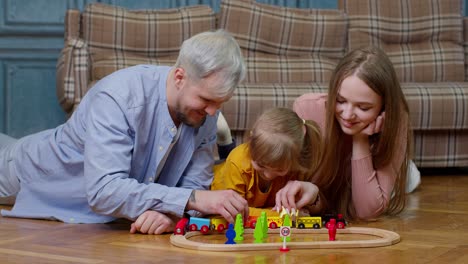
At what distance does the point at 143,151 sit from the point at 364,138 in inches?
25.1

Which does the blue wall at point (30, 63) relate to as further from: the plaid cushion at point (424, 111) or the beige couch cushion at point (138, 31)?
the plaid cushion at point (424, 111)

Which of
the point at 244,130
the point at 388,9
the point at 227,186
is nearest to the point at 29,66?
the point at 244,130

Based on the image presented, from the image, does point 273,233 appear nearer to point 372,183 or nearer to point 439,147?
point 372,183

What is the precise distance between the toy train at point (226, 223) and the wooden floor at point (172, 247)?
0.06 meters

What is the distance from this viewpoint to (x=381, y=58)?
92.6 inches

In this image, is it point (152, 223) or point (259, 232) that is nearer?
point (259, 232)

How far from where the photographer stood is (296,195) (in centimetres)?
231

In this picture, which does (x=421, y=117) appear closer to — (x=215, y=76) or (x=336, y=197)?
(x=336, y=197)

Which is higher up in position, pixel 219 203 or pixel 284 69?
pixel 284 69

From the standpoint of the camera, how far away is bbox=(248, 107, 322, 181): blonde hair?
2.22 metres

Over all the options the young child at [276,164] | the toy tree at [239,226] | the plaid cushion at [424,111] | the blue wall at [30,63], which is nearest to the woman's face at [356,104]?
the young child at [276,164]

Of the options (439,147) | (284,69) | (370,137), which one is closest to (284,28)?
(284,69)

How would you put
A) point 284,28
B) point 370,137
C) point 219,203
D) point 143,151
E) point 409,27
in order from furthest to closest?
point 409,27 → point 284,28 → point 370,137 → point 143,151 → point 219,203

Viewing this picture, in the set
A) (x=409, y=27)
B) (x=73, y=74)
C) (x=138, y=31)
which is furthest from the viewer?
(x=409, y=27)
